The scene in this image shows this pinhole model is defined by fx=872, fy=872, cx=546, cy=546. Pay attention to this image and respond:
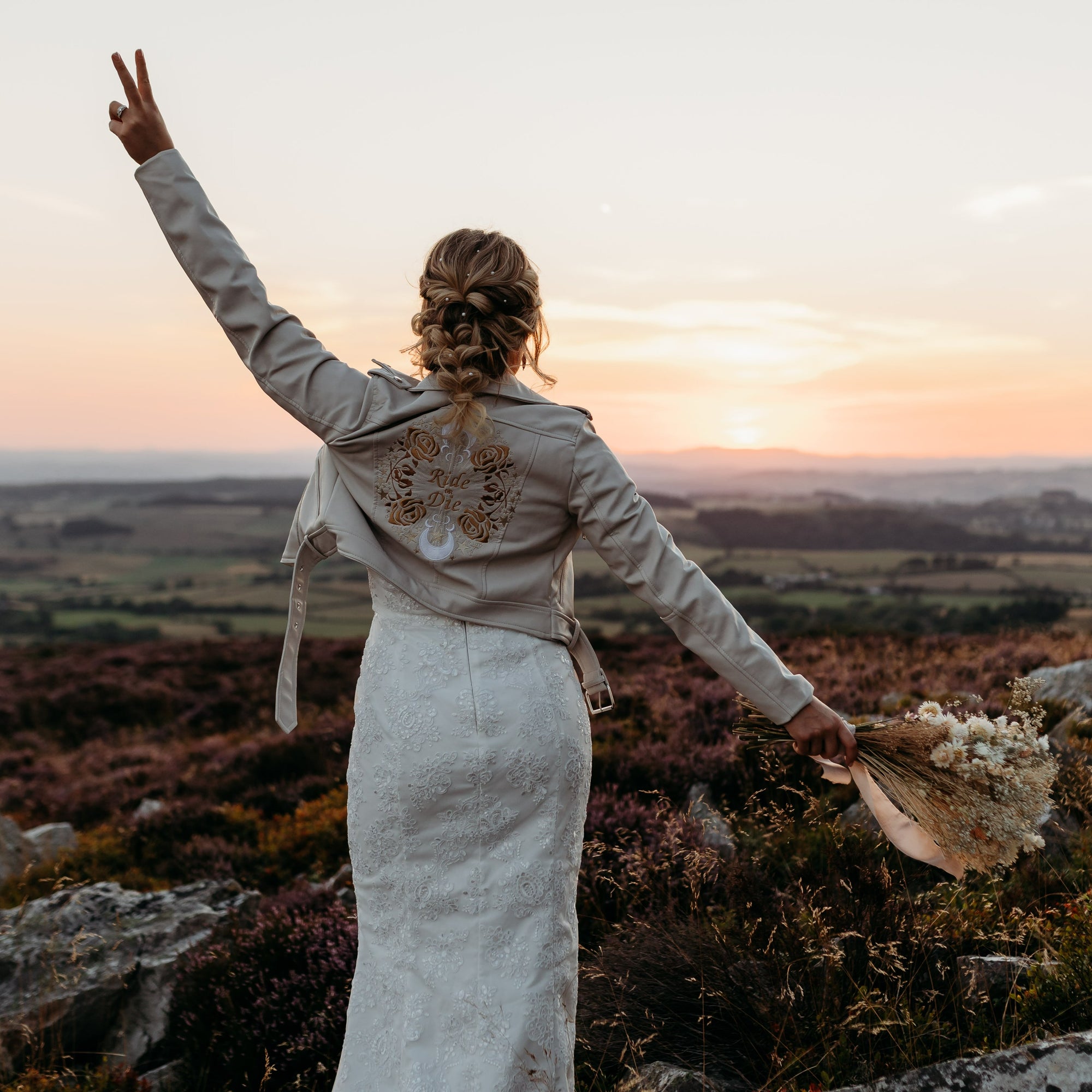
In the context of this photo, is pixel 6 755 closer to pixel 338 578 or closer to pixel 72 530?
pixel 338 578

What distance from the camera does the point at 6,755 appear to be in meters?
12.5

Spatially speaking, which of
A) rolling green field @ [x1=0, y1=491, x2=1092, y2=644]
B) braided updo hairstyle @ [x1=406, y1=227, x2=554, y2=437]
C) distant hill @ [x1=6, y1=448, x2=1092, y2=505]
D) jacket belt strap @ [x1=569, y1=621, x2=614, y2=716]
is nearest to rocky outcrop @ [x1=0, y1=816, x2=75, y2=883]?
jacket belt strap @ [x1=569, y1=621, x2=614, y2=716]

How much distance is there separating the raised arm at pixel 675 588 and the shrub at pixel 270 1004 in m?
2.56

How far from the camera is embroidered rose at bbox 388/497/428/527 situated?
286cm

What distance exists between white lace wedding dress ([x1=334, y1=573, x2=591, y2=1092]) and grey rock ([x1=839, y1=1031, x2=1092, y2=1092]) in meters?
1.10

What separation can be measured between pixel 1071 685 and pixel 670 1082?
5.39 metres

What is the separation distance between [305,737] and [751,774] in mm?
5770

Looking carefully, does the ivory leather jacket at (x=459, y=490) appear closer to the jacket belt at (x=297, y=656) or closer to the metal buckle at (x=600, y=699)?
the jacket belt at (x=297, y=656)

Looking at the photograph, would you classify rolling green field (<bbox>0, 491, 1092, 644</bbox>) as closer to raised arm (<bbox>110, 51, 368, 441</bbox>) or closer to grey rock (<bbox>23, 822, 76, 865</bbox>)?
grey rock (<bbox>23, 822, 76, 865</bbox>)

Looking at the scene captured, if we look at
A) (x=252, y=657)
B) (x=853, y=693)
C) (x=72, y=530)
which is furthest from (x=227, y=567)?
(x=853, y=693)

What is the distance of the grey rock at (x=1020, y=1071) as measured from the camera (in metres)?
2.46

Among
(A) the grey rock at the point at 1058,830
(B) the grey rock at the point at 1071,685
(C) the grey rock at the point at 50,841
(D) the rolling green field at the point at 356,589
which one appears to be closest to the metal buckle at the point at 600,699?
(A) the grey rock at the point at 1058,830

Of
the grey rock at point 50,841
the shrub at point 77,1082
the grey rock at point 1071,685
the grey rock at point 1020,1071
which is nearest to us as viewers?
the grey rock at point 1020,1071

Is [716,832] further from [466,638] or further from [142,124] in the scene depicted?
[142,124]
